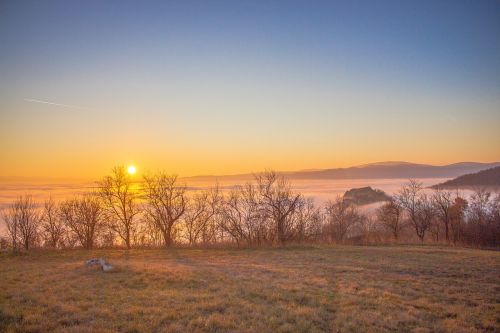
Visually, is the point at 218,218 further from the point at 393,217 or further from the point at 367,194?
the point at 367,194

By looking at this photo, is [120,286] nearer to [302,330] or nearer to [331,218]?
[302,330]

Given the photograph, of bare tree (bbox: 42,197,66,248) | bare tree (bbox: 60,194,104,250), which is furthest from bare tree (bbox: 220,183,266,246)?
bare tree (bbox: 42,197,66,248)

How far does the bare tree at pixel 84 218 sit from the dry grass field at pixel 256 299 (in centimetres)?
2265

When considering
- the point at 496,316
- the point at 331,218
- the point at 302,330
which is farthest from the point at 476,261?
the point at 331,218

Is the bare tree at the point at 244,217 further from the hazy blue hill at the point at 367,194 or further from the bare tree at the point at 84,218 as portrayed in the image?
the hazy blue hill at the point at 367,194

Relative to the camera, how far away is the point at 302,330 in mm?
9500

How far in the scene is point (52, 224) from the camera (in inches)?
1847

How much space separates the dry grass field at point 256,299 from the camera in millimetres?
9867

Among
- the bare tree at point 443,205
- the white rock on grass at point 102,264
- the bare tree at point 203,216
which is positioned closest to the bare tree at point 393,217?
the bare tree at point 443,205

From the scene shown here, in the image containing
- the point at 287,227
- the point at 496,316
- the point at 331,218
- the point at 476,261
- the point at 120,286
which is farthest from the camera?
the point at 331,218

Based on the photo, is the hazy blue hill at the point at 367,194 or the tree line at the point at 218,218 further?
the hazy blue hill at the point at 367,194

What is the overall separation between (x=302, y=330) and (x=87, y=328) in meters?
6.26

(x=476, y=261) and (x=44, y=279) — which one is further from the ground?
(x=44, y=279)

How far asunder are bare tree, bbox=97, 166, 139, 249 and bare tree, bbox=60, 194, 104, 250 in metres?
1.89
